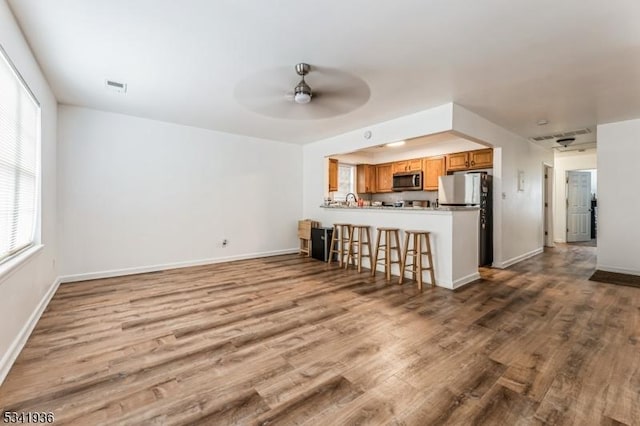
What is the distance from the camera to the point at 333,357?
1.99 meters

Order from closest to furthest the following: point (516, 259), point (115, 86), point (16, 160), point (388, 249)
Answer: point (16, 160), point (115, 86), point (388, 249), point (516, 259)

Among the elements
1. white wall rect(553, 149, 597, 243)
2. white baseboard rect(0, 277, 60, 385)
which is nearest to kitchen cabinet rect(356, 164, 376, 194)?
white wall rect(553, 149, 597, 243)

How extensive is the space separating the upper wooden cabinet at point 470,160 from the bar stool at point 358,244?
100 inches

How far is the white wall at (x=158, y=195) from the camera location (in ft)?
12.8

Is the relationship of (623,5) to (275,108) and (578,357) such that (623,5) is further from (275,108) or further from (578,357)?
(275,108)

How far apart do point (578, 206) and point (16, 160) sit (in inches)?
440

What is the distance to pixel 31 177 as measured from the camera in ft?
8.70

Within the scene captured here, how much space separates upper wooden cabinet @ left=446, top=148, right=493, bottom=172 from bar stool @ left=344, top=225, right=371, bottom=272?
2.55 meters

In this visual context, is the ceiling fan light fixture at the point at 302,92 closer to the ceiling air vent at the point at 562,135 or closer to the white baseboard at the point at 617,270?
the ceiling air vent at the point at 562,135

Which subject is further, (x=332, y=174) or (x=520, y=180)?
(x=332, y=174)

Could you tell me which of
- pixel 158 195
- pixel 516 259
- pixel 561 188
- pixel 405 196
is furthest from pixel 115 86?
pixel 561 188

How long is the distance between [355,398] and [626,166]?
18.6 ft

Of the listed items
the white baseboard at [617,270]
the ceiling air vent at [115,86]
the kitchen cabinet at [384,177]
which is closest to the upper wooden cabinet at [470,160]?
the kitchen cabinet at [384,177]

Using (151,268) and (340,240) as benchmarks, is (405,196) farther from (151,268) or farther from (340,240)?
(151,268)
